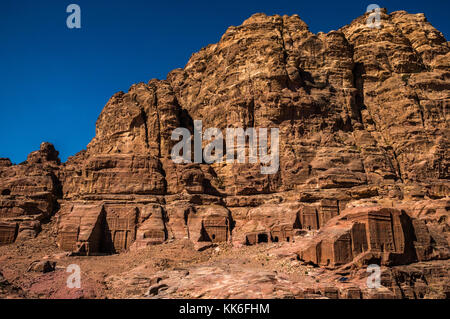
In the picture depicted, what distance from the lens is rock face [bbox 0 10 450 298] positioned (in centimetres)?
5866

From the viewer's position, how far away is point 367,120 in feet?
263

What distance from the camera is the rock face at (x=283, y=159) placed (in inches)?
2309

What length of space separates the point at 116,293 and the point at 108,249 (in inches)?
728

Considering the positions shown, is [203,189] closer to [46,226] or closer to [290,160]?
[290,160]

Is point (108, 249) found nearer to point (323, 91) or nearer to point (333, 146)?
point (333, 146)

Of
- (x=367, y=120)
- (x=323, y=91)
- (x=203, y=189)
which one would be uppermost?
(x=323, y=91)

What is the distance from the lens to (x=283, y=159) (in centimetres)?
7000

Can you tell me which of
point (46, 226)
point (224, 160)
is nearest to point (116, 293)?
point (46, 226)

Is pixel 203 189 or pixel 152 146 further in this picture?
pixel 152 146
